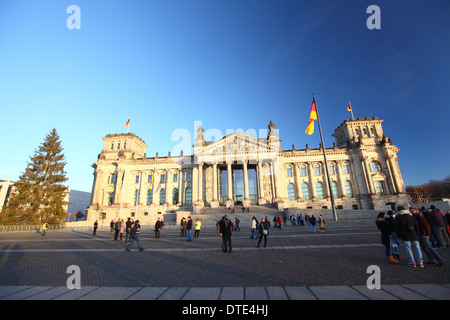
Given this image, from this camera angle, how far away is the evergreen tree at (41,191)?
31587 millimetres

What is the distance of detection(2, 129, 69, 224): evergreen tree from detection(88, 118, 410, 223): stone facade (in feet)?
36.2

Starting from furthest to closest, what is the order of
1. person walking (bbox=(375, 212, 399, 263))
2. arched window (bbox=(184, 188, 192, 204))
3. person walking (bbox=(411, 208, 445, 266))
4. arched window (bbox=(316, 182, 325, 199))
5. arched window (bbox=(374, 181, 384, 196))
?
arched window (bbox=(184, 188, 192, 204)), arched window (bbox=(316, 182, 325, 199)), arched window (bbox=(374, 181, 384, 196)), person walking (bbox=(375, 212, 399, 263)), person walking (bbox=(411, 208, 445, 266))

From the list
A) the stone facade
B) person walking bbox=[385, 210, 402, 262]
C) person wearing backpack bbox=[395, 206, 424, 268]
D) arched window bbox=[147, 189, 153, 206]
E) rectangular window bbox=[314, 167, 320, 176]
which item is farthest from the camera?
arched window bbox=[147, 189, 153, 206]

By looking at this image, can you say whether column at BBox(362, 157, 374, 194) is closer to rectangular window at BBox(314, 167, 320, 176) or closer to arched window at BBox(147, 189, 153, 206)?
rectangular window at BBox(314, 167, 320, 176)

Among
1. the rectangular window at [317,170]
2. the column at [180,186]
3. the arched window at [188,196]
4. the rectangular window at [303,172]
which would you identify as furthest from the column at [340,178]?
the column at [180,186]

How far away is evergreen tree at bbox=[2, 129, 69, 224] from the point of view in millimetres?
31587

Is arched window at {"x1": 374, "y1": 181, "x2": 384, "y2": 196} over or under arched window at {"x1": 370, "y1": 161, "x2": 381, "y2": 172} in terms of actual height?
under

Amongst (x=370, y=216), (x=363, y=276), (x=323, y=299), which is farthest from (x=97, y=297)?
(x=370, y=216)

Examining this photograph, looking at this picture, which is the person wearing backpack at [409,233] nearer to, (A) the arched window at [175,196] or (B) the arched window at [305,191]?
(B) the arched window at [305,191]

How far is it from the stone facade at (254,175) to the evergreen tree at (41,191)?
11.0m

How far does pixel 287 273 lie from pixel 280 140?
4267 centimetres

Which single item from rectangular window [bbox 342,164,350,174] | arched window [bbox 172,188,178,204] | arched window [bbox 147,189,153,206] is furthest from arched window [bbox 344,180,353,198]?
arched window [bbox 147,189,153,206]
